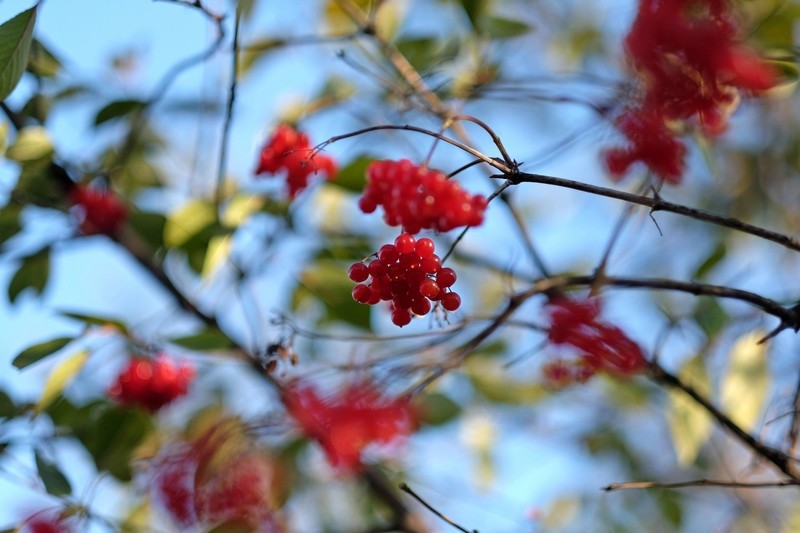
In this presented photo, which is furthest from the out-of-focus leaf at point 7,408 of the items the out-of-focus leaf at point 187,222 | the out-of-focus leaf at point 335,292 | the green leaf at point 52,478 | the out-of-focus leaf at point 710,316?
the out-of-focus leaf at point 710,316

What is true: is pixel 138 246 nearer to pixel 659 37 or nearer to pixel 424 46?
pixel 424 46

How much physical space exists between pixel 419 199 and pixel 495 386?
1.14 metres

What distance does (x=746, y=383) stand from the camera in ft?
4.75

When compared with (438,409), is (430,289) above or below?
below

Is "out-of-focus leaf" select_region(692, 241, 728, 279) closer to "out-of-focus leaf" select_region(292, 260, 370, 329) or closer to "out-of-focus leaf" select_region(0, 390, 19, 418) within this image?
"out-of-focus leaf" select_region(292, 260, 370, 329)

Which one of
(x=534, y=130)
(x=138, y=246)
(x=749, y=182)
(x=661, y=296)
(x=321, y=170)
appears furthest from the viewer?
(x=534, y=130)

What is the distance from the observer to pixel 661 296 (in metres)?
2.70

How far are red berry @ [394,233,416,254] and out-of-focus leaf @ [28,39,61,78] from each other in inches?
34.5

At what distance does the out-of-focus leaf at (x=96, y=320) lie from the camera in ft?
4.44

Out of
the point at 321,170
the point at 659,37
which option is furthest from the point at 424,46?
the point at 659,37

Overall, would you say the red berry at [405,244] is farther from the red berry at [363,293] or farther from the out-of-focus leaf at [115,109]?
the out-of-focus leaf at [115,109]

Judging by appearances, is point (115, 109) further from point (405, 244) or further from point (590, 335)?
point (590, 335)

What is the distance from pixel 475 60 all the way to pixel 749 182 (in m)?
1.73

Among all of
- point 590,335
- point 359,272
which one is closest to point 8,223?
point 359,272
